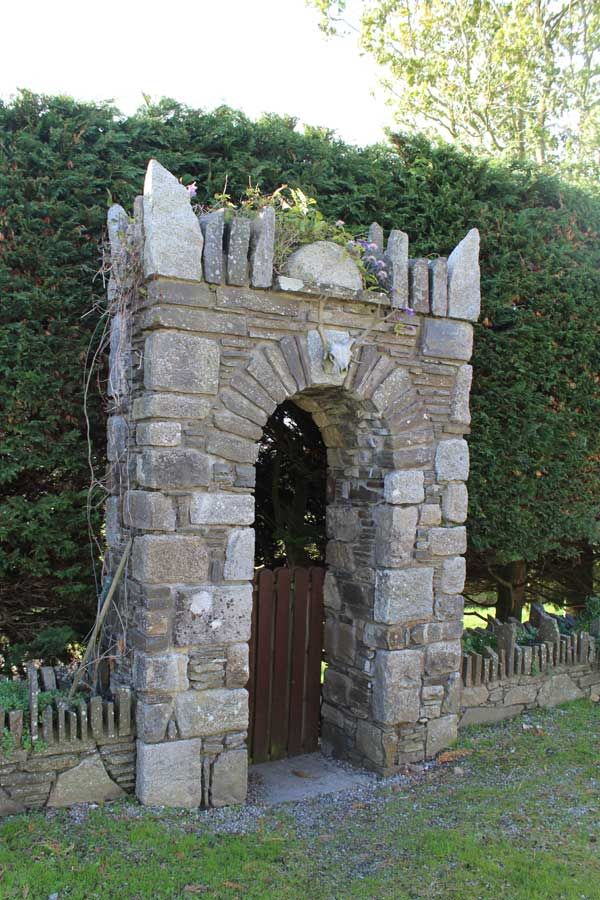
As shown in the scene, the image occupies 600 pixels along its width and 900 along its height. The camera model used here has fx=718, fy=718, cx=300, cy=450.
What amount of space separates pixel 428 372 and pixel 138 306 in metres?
2.03

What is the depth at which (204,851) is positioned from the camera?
376cm

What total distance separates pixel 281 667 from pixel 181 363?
2471 mm

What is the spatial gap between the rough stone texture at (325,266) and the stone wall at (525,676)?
3.05m

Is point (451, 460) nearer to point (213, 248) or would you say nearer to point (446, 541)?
point (446, 541)

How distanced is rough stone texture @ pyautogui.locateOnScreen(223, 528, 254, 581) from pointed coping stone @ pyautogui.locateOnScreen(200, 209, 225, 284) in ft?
4.97

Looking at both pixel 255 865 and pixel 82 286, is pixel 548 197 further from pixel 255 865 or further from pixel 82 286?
pixel 255 865

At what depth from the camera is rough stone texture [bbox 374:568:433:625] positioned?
16.1ft

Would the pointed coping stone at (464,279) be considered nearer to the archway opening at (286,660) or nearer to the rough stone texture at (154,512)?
the archway opening at (286,660)

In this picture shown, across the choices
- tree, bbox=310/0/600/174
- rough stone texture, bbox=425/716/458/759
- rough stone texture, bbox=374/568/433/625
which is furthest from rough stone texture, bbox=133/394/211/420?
tree, bbox=310/0/600/174

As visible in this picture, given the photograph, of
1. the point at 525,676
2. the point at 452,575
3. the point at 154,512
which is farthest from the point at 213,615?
the point at 525,676

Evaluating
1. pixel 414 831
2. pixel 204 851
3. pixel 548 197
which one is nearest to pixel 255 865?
pixel 204 851

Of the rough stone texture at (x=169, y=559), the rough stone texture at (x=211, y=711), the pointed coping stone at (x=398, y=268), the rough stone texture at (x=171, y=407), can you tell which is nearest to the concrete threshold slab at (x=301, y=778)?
the rough stone texture at (x=211, y=711)

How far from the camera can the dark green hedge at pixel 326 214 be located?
4.86 metres

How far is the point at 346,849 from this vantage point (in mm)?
3957
